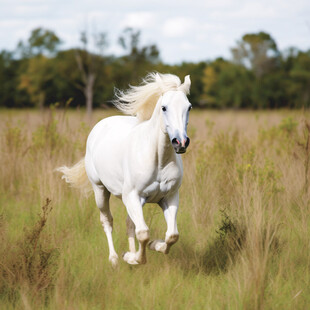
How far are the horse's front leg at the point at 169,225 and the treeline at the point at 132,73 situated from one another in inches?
971

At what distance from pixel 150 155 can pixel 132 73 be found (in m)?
31.1

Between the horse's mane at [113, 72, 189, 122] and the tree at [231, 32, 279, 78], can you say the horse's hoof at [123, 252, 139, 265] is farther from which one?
the tree at [231, 32, 279, 78]

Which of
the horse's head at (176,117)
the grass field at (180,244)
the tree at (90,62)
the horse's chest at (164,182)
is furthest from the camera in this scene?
the tree at (90,62)

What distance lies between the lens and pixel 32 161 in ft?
22.2

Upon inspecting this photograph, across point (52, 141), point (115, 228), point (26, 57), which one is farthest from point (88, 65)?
point (115, 228)

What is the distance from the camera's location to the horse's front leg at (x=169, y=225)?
11.0 feet

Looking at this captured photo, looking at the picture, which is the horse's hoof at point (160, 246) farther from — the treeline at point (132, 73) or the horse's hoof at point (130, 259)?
the treeline at point (132, 73)

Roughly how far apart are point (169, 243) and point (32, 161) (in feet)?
13.2

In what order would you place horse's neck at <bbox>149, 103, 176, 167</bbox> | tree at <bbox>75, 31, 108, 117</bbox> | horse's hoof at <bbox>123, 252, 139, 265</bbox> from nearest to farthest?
horse's neck at <bbox>149, 103, 176, 167</bbox>
horse's hoof at <bbox>123, 252, 139, 265</bbox>
tree at <bbox>75, 31, 108, 117</bbox>

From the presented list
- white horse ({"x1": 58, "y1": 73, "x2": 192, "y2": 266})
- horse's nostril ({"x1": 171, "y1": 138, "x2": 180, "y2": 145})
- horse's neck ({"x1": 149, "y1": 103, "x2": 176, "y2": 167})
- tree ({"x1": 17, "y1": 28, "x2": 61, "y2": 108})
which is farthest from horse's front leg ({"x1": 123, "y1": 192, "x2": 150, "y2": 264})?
tree ({"x1": 17, "y1": 28, "x2": 61, "y2": 108})

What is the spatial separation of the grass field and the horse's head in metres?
0.83

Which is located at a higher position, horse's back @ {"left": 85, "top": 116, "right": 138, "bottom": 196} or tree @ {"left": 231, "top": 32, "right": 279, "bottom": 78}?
tree @ {"left": 231, "top": 32, "right": 279, "bottom": 78}

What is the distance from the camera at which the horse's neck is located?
325 centimetres

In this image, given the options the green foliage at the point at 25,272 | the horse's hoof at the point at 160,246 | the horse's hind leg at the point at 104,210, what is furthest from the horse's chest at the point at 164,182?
the horse's hind leg at the point at 104,210
